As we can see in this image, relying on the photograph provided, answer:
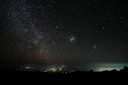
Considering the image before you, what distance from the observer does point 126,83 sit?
27.5 feet

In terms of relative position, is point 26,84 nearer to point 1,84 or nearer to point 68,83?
point 1,84

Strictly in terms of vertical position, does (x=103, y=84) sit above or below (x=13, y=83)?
below

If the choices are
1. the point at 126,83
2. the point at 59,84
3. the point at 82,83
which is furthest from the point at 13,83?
the point at 126,83

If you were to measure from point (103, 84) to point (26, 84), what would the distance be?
893 cm

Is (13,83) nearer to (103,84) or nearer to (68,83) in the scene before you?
(68,83)

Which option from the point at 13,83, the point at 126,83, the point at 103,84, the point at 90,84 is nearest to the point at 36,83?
the point at 13,83

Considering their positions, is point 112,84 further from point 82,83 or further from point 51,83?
point 51,83

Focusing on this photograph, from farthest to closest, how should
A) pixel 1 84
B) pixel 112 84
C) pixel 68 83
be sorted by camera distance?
pixel 68 83, pixel 112 84, pixel 1 84

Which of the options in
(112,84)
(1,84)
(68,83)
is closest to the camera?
(1,84)

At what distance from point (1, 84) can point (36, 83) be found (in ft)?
11.6

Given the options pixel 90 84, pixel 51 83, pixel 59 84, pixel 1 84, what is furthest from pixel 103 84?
pixel 1 84

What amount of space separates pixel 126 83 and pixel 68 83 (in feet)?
22.5

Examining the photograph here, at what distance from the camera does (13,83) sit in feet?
26.2

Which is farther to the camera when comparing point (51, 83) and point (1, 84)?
point (51, 83)
